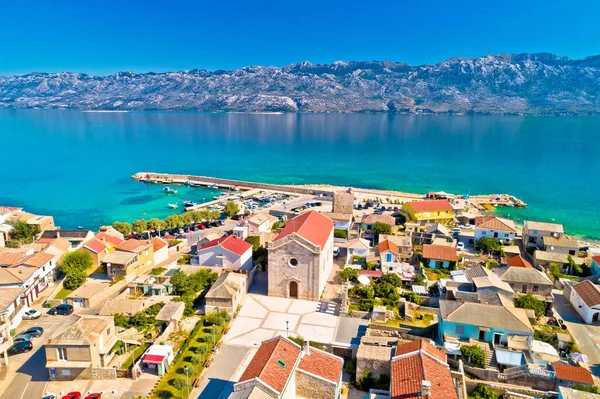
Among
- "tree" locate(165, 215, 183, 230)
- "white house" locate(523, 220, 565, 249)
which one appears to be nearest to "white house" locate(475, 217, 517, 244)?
"white house" locate(523, 220, 565, 249)

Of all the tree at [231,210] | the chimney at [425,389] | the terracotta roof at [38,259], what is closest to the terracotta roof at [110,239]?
the terracotta roof at [38,259]

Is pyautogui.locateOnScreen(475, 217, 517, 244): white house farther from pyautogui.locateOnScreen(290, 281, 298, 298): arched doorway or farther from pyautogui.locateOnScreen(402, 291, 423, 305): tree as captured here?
pyautogui.locateOnScreen(290, 281, 298, 298): arched doorway

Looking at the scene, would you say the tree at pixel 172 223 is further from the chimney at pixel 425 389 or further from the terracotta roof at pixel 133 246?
the chimney at pixel 425 389

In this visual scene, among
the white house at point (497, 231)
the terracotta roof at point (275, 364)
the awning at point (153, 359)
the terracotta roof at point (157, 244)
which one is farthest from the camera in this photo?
the white house at point (497, 231)

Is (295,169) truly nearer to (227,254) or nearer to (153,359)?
(227,254)

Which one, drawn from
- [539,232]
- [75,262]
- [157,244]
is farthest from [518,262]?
[75,262]

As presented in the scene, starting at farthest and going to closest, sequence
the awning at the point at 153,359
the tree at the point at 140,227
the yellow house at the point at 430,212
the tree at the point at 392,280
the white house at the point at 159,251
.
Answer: the yellow house at the point at 430,212
the tree at the point at 140,227
the white house at the point at 159,251
the tree at the point at 392,280
the awning at the point at 153,359

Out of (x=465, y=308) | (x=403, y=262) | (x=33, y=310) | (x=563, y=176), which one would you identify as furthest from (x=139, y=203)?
(x=563, y=176)

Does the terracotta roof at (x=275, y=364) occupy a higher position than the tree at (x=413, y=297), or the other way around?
the terracotta roof at (x=275, y=364)
